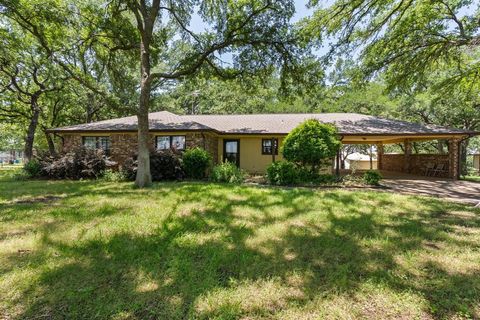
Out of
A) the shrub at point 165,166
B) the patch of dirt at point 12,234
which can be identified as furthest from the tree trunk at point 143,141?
the patch of dirt at point 12,234

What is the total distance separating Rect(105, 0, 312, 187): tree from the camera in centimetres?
898

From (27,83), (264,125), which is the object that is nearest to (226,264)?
(264,125)

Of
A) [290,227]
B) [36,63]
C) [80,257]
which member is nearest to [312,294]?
[290,227]

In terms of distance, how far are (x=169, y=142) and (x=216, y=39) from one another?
20.1ft

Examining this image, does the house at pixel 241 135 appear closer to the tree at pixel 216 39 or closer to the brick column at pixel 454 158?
the brick column at pixel 454 158

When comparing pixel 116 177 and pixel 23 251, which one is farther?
pixel 116 177

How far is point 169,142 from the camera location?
45.8 feet

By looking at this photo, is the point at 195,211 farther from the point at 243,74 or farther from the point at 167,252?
the point at 243,74

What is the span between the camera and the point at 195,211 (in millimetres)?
5656

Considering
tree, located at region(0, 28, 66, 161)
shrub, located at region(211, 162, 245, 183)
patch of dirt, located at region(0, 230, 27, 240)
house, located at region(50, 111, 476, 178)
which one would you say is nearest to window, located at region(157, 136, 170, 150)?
house, located at region(50, 111, 476, 178)

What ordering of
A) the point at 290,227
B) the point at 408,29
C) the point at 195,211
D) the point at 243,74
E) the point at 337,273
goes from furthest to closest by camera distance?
the point at 243,74 → the point at 408,29 → the point at 195,211 → the point at 290,227 → the point at 337,273

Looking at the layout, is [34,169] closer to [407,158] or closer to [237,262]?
[237,262]

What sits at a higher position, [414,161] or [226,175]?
[414,161]

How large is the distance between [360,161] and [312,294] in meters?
30.9
